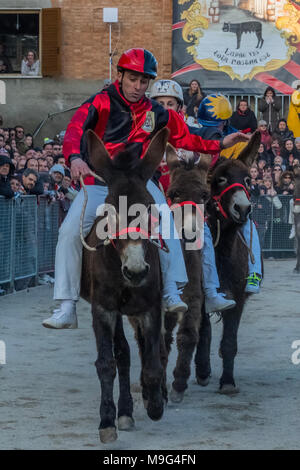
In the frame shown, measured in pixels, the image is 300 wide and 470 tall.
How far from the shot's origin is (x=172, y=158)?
790 cm

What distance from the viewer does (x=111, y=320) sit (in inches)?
247

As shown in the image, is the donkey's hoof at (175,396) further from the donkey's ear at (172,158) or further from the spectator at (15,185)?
the spectator at (15,185)

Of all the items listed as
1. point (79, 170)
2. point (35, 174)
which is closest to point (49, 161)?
point (35, 174)

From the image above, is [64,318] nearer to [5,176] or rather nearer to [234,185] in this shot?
[234,185]

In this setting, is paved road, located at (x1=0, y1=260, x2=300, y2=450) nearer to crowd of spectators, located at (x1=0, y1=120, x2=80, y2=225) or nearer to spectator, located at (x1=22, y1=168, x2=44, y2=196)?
crowd of spectators, located at (x1=0, y1=120, x2=80, y2=225)

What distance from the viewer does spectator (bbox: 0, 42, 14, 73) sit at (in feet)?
91.5

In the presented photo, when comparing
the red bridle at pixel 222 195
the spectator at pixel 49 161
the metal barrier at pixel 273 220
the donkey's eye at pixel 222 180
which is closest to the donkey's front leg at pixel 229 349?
the red bridle at pixel 222 195

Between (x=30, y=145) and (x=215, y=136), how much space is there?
1301 centimetres

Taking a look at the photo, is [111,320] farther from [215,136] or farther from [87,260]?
[215,136]

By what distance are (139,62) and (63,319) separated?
6.08ft

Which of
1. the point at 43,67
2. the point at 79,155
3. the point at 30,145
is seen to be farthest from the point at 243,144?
the point at 43,67

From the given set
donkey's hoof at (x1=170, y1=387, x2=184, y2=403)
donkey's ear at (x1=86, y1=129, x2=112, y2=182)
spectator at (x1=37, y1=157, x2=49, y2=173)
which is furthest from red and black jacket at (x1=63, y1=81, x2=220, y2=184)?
spectator at (x1=37, y1=157, x2=49, y2=173)

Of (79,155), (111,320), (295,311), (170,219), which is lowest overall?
(295,311)

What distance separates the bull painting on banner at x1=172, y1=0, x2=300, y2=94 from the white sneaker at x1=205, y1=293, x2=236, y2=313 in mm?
19587
